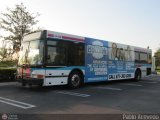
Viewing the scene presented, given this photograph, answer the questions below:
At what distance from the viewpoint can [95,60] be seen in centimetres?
1543

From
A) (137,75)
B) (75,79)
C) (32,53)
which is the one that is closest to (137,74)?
(137,75)

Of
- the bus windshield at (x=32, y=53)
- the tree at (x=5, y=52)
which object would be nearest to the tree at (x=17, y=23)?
the tree at (x=5, y=52)

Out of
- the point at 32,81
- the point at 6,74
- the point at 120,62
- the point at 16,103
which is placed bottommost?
the point at 16,103

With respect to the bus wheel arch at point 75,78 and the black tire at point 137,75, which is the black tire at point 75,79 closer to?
the bus wheel arch at point 75,78

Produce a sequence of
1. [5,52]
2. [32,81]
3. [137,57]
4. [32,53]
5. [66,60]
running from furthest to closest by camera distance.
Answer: [5,52]
[137,57]
[66,60]
[32,53]
[32,81]

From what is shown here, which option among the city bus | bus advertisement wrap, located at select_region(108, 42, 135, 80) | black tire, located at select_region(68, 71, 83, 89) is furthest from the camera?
bus advertisement wrap, located at select_region(108, 42, 135, 80)

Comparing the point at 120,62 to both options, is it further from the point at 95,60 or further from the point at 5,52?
the point at 5,52

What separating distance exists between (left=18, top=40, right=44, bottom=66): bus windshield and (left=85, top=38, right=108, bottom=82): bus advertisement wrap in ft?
11.1

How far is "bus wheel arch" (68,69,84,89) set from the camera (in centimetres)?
1347

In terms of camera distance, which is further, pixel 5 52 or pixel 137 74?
pixel 5 52

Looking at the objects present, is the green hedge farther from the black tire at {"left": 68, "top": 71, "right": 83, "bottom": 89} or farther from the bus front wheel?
the bus front wheel

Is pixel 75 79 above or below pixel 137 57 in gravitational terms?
below

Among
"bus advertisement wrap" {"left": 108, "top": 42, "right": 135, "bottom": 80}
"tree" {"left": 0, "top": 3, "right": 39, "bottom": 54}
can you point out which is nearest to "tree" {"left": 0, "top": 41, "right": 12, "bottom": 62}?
"tree" {"left": 0, "top": 3, "right": 39, "bottom": 54}

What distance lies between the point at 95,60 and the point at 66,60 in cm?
279
